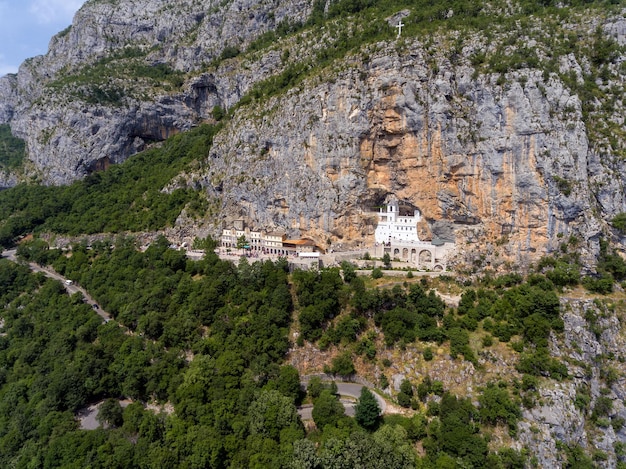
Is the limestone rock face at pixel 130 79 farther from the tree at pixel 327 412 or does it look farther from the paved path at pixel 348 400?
the tree at pixel 327 412

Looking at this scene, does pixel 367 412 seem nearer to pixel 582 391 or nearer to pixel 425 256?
pixel 582 391

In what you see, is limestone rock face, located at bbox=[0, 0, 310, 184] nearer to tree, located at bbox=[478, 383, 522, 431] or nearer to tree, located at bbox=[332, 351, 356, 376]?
tree, located at bbox=[332, 351, 356, 376]

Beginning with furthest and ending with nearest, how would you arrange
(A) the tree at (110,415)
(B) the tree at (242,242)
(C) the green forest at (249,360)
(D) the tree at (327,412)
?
(B) the tree at (242,242) → (A) the tree at (110,415) → (D) the tree at (327,412) → (C) the green forest at (249,360)

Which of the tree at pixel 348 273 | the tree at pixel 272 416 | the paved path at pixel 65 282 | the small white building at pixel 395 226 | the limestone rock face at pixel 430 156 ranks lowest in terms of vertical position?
the tree at pixel 272 416

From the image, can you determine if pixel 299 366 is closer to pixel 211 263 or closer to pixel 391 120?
pixel 211 263

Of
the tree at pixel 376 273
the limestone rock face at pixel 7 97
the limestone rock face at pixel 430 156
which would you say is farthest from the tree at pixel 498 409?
the limestone rock face at pixel 7 97

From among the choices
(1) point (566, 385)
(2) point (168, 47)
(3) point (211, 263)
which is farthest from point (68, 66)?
(1) point (566, 385)

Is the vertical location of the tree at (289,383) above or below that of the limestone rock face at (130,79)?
below
